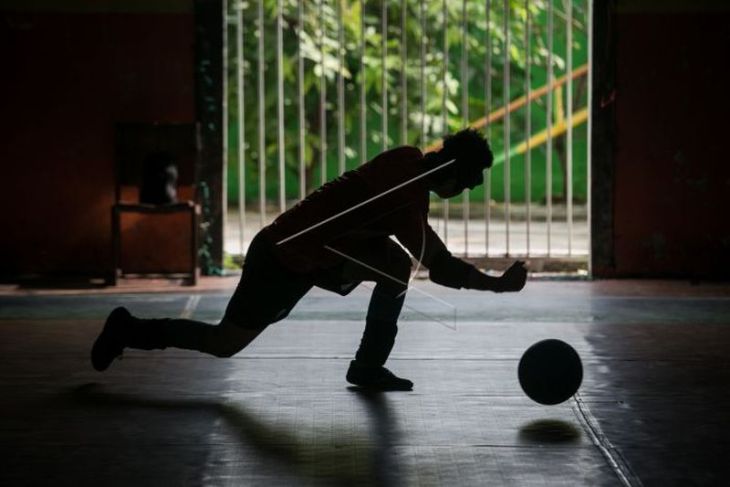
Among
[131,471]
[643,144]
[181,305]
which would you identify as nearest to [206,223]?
[181,305]

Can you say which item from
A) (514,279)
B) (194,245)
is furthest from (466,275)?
(194,245)

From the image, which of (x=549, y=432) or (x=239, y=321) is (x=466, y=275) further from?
(x=239, y=321)

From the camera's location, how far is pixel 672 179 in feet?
30.7

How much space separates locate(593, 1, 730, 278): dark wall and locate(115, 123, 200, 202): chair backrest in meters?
2.79

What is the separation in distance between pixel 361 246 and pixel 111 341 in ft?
3.63

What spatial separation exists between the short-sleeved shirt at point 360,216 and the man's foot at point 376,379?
1.71 feet

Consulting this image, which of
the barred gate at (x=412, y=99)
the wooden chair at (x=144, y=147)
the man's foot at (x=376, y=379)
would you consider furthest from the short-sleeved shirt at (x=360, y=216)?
the barred gate at (x=412, y=99)

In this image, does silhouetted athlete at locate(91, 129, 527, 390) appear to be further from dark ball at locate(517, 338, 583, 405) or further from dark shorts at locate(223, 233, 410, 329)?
dark ball at locate(517, 338, 583, 405)

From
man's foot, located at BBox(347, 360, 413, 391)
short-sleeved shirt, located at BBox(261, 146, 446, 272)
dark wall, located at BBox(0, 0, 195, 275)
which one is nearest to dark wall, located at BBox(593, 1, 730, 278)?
dark wall, located at BBox(0, 0, 195, 275)

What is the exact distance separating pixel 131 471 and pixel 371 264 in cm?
142

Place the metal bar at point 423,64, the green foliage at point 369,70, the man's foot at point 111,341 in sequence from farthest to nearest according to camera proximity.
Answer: the green foliage at point 369,70 < the metal bar at point 423,64 < the man's foot at point 111,341

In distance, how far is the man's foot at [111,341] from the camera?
5.41m

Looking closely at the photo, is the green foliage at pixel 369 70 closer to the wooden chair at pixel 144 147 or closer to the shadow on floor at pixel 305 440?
the wooden chair at pixel 144 147

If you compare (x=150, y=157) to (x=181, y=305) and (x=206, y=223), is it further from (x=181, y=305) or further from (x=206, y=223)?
(x=181, y=305)
